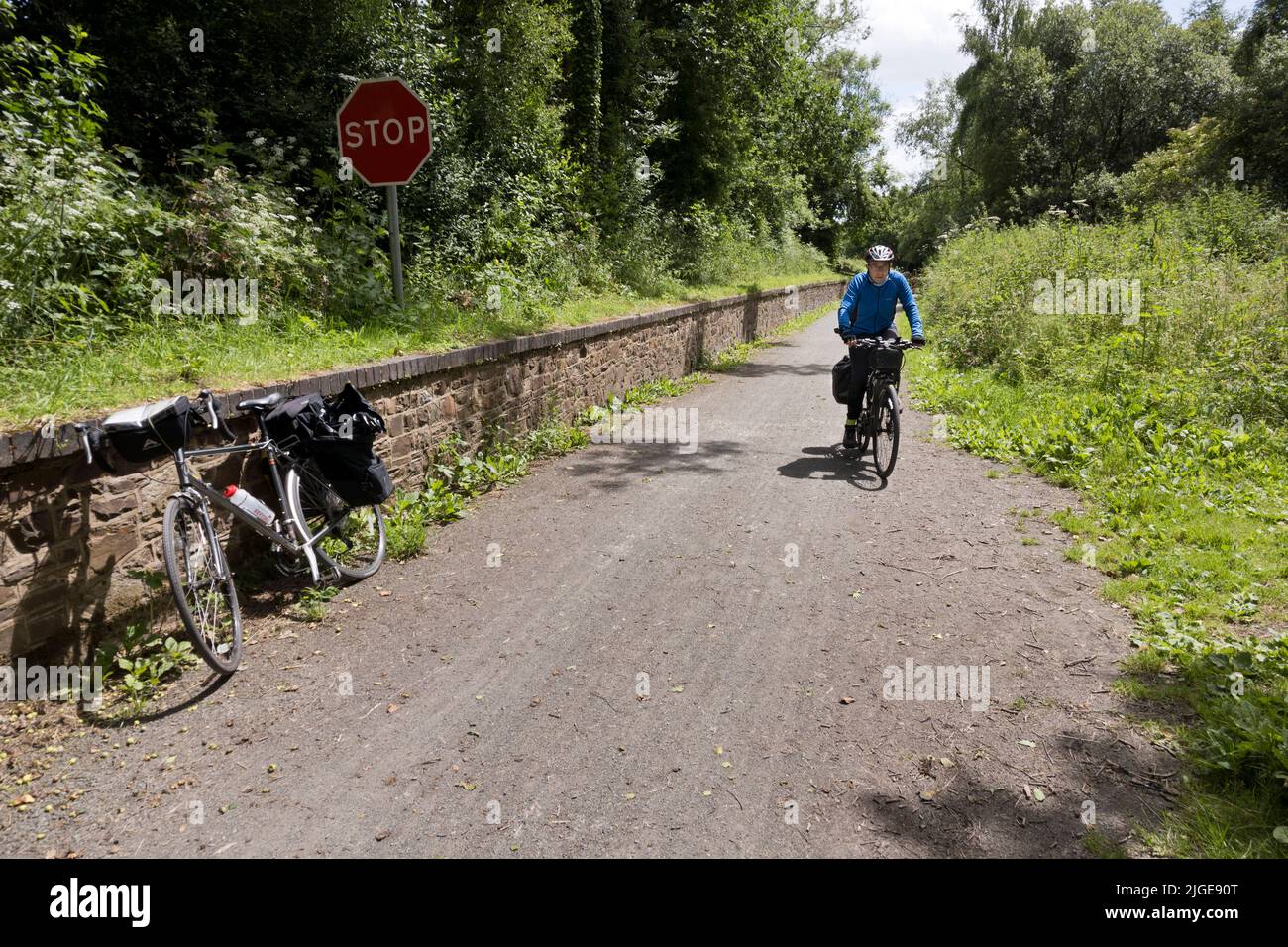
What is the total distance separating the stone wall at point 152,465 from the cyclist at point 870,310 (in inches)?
132

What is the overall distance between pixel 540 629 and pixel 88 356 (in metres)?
3.29

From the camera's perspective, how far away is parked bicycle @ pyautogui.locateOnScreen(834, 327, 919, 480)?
7.43 metres

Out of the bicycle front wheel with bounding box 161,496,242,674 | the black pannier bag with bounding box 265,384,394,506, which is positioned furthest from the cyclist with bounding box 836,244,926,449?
the bicycle front wheel with bounding box 161,496,242,674

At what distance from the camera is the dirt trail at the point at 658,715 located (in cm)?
284

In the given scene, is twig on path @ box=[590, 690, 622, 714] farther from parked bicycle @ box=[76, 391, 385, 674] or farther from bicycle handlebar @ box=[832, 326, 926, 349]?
bicycle handlebar @ box=[832, 326, 926, 349]

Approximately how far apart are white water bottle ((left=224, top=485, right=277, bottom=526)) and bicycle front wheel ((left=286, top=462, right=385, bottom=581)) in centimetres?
18

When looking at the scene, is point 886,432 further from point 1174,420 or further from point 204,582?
point 204,582

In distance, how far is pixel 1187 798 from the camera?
9.61 feet

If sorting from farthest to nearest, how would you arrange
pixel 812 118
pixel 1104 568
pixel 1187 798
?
1. pixel 812 118
2. pixel 1104 568
3. pixel 1187 798

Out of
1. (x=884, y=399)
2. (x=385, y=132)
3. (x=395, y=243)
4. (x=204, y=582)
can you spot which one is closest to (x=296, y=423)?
(x=204, y=582)

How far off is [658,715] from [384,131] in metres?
5.95

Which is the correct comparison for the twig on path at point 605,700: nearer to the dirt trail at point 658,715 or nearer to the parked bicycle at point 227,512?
the dirt trail at point 658,715
